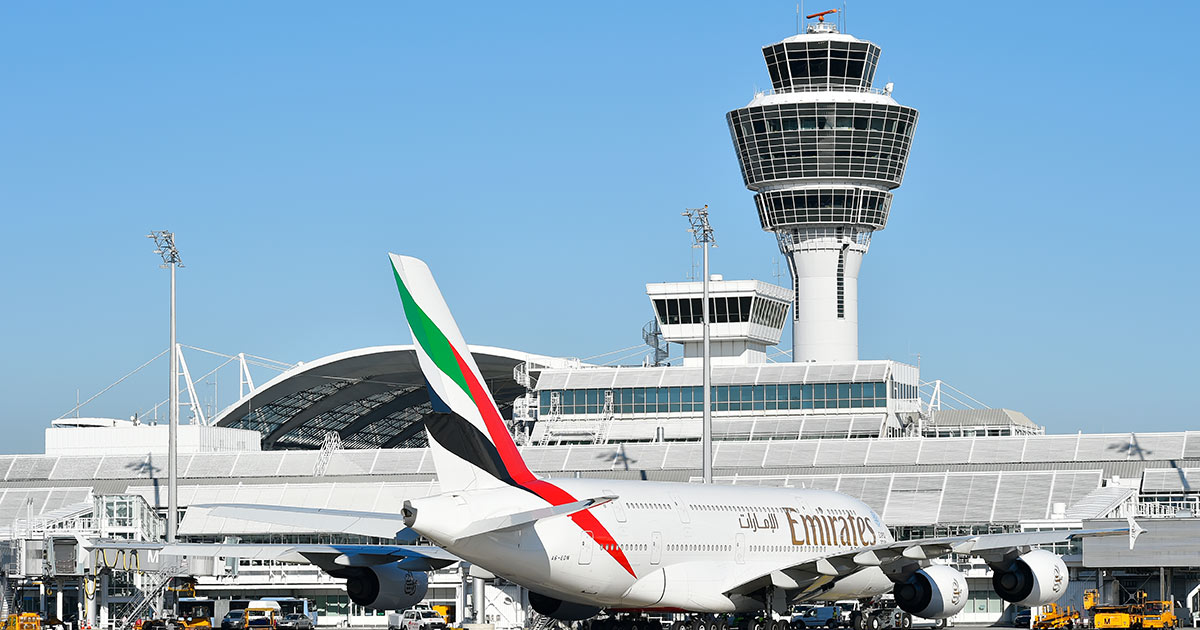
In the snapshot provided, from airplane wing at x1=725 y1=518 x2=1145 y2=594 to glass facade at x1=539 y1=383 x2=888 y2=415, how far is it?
4715 cm

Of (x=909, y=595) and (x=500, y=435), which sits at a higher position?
(x=500, y=435)

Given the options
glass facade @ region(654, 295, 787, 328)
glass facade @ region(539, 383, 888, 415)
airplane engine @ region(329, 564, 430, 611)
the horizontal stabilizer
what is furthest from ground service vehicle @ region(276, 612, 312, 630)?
glass facade @ region(654, 295, 787, 328)

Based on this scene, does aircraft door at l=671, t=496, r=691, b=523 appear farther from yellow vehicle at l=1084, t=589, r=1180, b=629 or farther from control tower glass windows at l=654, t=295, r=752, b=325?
control tower glass windows at l=654, t=295, r=752, b=325

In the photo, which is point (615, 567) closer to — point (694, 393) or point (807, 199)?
point (694, 393)

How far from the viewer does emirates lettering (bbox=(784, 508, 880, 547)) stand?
4431cm

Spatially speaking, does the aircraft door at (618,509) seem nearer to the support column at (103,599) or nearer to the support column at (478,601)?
the support column at (478,601)

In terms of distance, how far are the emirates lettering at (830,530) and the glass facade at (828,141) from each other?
2401 inches

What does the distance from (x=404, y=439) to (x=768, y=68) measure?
140 ft

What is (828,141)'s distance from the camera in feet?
351

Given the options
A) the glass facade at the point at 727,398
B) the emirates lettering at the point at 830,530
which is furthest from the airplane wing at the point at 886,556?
the glass facade at the point at 727,398

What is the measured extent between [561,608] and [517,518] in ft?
30.0

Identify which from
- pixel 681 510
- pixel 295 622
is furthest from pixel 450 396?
pixel 295 622

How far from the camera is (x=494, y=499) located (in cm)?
3109

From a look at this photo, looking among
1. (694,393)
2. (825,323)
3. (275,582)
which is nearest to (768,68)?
(825,323)
